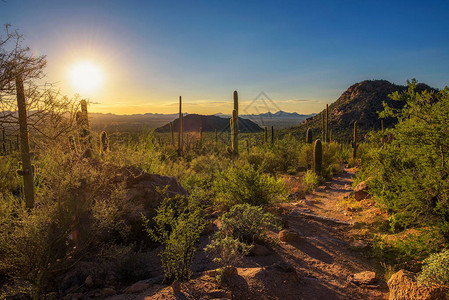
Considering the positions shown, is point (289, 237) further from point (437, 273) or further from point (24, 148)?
point (24, 148)

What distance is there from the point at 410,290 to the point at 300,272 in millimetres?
1315

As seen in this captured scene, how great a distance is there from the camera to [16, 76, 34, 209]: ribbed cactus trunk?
15.5ft

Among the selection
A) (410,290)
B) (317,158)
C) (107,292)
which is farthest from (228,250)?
(317,158)

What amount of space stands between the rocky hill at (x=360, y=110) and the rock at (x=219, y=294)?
34.1 m

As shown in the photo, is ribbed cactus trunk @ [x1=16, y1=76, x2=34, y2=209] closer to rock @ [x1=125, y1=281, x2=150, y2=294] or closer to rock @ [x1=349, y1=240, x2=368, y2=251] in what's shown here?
rock @ [x1=125, y1=281, x2=150, y2=294]

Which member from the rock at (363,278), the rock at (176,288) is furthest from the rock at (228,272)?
the rock at (363,278)

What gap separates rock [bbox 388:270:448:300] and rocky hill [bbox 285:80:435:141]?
33.3m

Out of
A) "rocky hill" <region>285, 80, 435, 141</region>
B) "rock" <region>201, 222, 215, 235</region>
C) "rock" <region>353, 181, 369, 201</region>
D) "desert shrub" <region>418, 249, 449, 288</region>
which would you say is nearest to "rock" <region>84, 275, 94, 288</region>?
"rock" <region>201, 222, 215, 235</region>

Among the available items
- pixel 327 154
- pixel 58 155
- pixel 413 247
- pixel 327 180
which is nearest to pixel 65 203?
pixel 58 155

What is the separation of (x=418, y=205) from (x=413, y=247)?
2.23ft

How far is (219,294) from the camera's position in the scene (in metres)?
2.98

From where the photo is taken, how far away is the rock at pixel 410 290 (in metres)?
2.98

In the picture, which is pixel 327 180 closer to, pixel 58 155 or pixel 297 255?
pixel 297 255

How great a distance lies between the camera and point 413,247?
386cm
